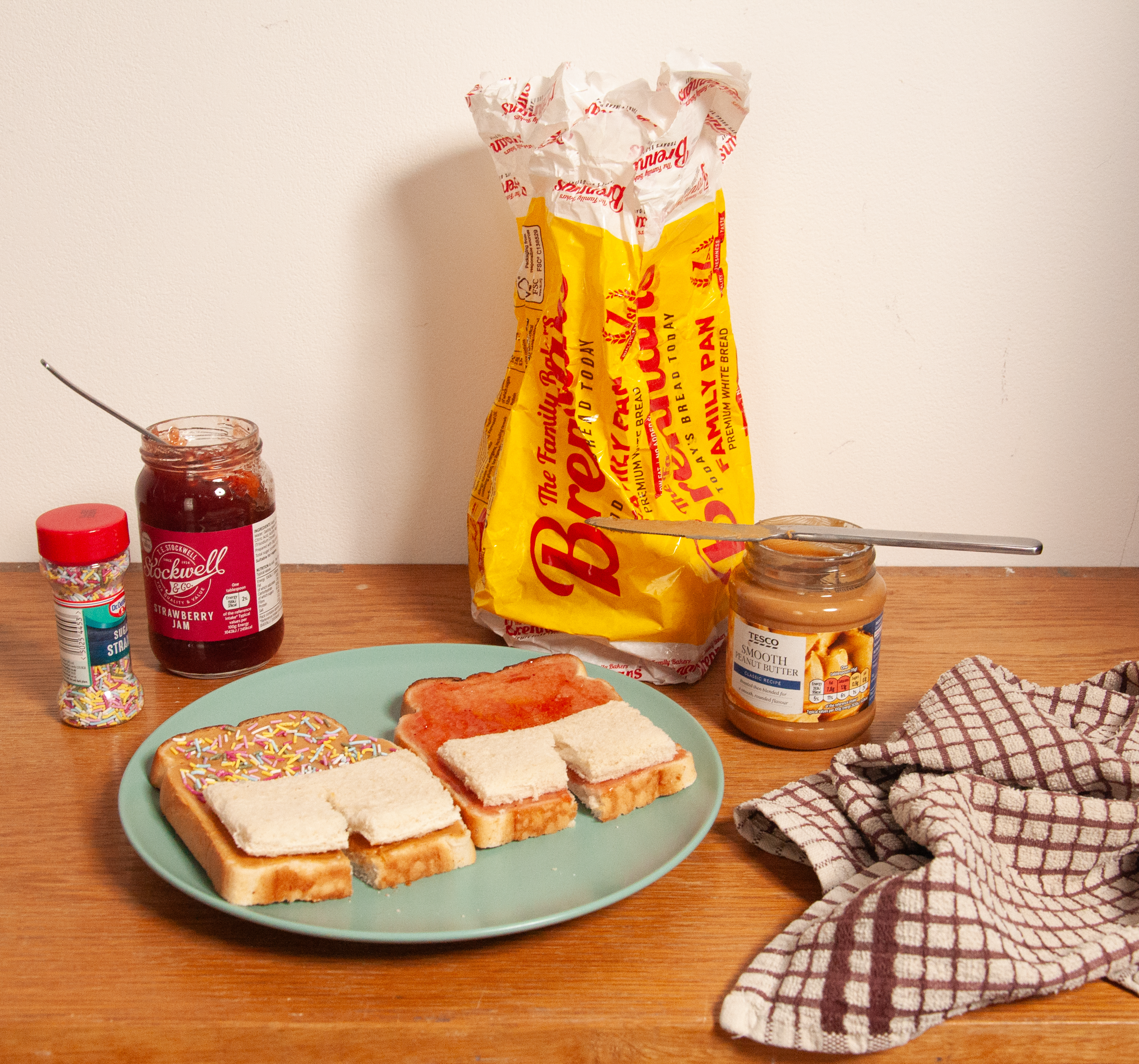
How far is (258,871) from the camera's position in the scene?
666 mm

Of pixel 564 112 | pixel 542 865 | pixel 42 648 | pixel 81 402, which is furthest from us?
pixel 81 402

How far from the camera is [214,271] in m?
1.18

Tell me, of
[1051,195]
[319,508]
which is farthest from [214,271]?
[1051,195]

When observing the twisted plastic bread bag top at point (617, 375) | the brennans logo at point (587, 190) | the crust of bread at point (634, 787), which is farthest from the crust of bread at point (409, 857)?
the brennans logo at point (587, 190)

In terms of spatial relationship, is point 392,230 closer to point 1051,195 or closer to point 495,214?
point 495,214

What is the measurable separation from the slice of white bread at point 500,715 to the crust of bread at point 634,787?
16 millimetres

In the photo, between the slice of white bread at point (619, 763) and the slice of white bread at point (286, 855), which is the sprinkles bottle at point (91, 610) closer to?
the slice of white bread at point (286, 855)

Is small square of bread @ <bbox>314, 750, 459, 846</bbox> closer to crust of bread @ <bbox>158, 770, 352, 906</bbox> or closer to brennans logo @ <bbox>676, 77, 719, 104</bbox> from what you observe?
crust of bread @ <bbox>158, 770, 352, 906</bbox>

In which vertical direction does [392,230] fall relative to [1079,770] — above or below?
above

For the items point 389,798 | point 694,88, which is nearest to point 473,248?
point 694,88

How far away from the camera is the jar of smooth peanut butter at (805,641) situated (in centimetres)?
86

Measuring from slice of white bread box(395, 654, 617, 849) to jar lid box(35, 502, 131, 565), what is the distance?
0.28 metres

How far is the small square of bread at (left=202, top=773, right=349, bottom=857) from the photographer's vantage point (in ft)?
2.23

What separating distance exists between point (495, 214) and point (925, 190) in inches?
19.1
